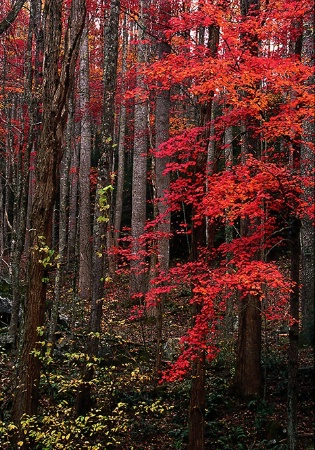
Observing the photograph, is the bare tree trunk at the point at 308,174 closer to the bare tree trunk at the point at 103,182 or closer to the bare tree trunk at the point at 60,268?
the bare tree trunk at the point at 103,182

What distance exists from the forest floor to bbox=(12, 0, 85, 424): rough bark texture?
409 millimetres

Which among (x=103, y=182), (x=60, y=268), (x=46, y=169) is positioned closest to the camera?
(x=46, y=169)

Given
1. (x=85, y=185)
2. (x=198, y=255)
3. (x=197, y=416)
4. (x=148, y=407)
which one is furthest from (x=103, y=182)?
(x=85, y=185)

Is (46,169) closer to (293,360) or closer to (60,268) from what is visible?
(60,268)

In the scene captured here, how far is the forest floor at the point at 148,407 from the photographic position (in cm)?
777

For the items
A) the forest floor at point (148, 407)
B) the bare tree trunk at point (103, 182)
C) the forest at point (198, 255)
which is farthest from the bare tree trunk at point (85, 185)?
the bare tree trunk at point (103, 182)

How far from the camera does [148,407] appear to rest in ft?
27.2

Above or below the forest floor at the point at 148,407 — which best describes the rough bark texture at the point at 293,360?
above

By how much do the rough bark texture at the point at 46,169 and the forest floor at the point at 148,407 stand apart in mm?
409

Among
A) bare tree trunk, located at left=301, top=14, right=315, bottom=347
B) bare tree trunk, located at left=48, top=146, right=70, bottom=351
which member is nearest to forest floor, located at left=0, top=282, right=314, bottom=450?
bare tree trunk, located at left=48, top=146, right=70, bottom=351

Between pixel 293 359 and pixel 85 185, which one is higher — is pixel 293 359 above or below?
below

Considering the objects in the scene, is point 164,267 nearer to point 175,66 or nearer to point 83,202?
point 83,202

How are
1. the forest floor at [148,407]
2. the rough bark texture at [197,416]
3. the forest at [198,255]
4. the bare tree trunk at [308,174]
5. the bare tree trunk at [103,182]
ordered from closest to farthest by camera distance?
the forest at [198,255], the bare tree trunk at [308,174], the rough bark texture at [197,416], the forest floor at [148,407], the bare tree trunk at [103,182]

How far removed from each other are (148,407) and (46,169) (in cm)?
484
